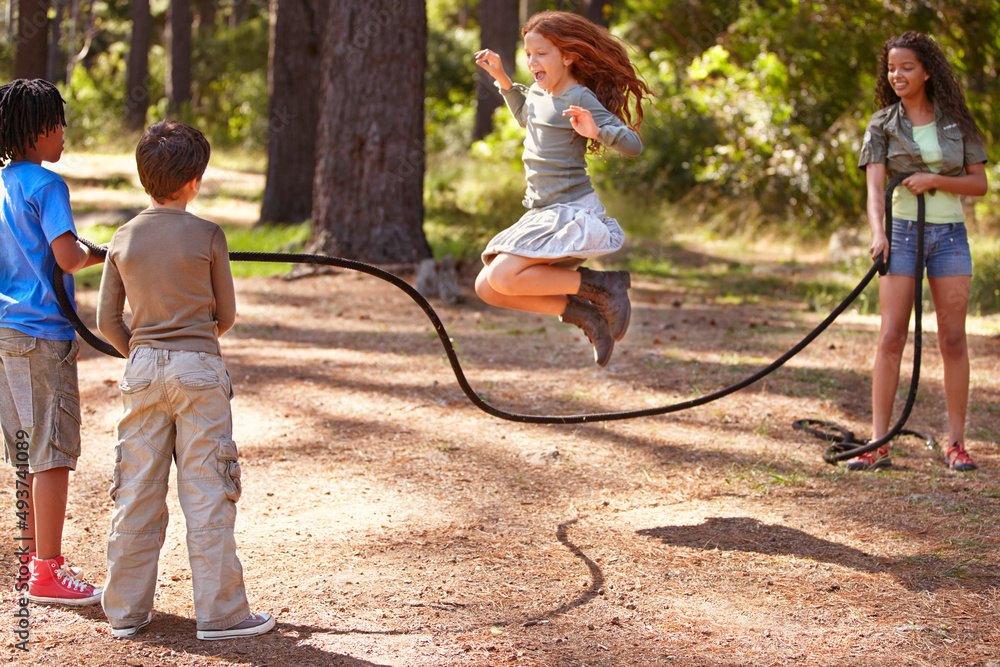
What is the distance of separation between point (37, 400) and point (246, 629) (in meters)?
1.13

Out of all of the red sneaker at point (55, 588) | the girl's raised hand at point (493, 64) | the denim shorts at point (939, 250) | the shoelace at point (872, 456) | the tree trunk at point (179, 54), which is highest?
the tree trunk at point (179, 54)

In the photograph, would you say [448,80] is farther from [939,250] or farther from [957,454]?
[957,454]

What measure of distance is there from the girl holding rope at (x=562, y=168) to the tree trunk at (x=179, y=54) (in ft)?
56.7

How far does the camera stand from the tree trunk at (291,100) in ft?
38.5

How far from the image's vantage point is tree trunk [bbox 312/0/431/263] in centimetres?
952

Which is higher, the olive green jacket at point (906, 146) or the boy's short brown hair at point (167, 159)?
the olive green jacket at point (906, 146)

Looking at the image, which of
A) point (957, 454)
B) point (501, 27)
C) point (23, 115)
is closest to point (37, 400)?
point (23, 115)

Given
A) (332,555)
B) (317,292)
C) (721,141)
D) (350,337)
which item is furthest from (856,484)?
(721,141)

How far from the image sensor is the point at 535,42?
13.3ft

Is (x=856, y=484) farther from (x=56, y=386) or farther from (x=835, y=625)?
(x=56, y=386)

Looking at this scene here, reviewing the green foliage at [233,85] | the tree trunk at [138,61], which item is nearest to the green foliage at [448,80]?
the green foliage at [233,85]

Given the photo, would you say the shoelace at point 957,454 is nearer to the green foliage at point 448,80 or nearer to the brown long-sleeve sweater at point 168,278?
the brown long-sleeve sweater at point 168,278

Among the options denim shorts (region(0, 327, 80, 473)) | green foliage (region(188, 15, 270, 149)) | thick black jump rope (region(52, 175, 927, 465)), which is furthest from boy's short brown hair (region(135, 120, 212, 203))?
green foliage (region(188, 15, 270, 149))

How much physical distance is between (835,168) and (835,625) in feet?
35.5
